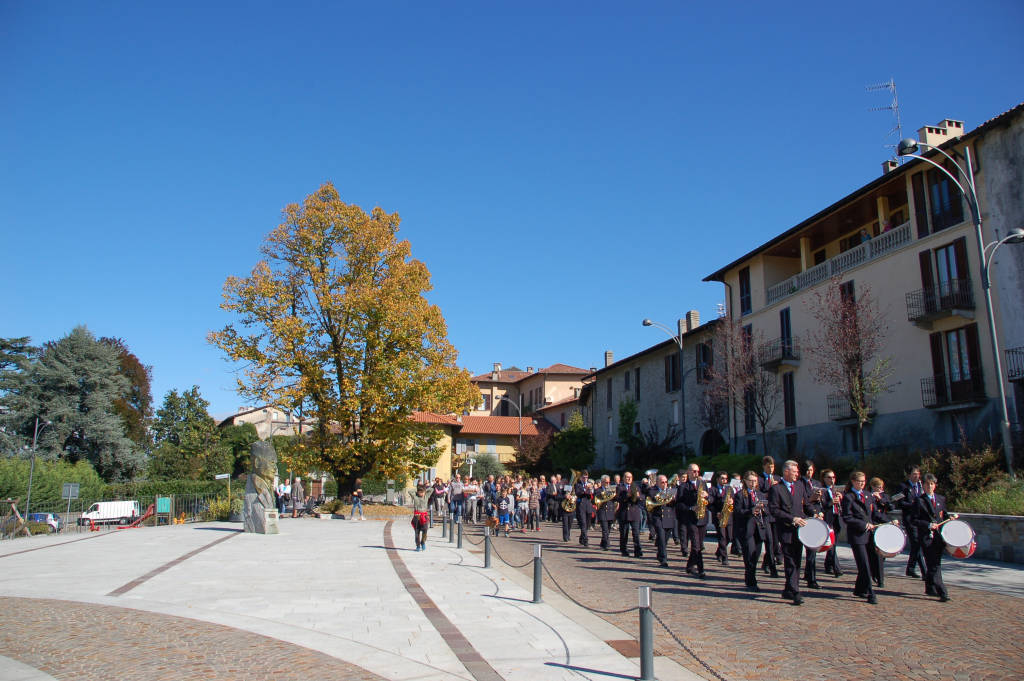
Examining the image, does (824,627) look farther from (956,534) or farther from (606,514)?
(606,514)

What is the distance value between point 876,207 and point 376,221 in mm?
21151

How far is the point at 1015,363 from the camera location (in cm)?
2186

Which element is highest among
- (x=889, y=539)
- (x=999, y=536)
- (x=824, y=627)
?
(x=889, y=539)

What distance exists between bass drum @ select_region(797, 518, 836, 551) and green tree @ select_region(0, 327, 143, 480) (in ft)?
160

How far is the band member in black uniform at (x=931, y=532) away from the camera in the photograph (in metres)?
9.64

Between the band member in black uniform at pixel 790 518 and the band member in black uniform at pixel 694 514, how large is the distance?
2176 mm

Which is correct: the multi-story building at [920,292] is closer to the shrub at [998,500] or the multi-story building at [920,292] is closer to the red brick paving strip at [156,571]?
the shrub at [998,500]

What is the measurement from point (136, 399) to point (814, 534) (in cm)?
6493

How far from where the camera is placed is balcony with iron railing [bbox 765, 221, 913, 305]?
26.6 metres

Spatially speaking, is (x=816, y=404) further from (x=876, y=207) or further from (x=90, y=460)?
(x=90, y=460)

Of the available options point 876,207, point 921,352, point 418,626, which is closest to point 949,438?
point 921,352

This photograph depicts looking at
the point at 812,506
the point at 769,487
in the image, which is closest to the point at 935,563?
the point at 812,506

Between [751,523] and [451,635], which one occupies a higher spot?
[751,523]

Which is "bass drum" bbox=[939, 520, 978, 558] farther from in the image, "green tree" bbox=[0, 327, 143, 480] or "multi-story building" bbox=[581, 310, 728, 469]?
"green tree" bbox=[0, 327, 143, 480]
